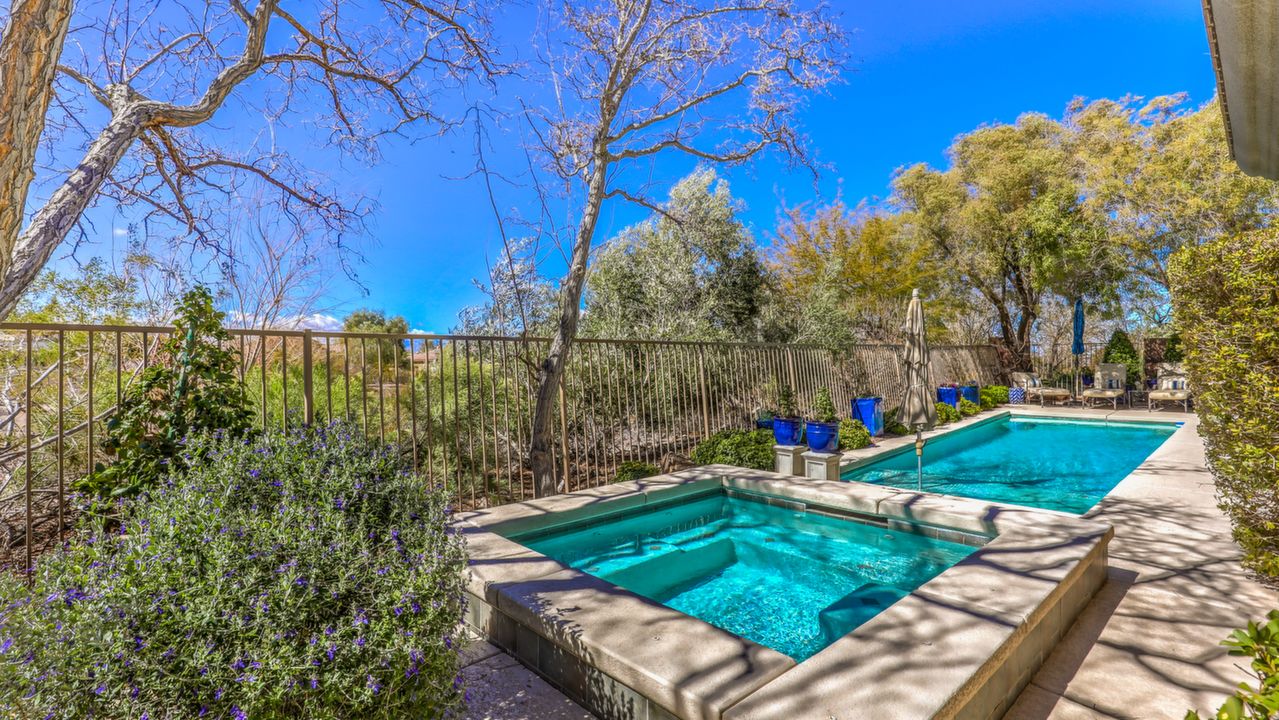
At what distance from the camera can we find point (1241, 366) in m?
2.52

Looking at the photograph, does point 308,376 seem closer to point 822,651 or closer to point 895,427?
point 822,651

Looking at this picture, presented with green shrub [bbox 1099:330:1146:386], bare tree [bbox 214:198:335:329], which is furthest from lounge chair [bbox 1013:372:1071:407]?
bare tree [bbox 214:198:335:329]

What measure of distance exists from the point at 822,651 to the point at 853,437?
6.30m

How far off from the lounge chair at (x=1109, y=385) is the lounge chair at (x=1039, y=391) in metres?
0.52

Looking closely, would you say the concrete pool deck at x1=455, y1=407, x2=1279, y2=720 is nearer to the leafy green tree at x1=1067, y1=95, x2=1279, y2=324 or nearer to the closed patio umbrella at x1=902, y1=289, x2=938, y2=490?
the closed patio umbrella at x1=902, y1=289, x2=938, y2=490

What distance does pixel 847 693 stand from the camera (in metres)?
1.58

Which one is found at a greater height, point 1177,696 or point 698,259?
point 698,259

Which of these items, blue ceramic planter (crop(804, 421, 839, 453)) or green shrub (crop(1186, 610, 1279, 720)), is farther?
blue ceramic planter (crop(804, 421, 839, 453))

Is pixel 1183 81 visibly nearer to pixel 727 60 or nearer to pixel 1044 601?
pixel 727 60

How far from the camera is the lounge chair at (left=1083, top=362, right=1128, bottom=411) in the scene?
452 inches

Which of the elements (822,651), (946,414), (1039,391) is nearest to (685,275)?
(946,414)

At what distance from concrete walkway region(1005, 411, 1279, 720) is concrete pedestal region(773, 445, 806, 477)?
8.03ft

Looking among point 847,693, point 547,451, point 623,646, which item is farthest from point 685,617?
point 547,451

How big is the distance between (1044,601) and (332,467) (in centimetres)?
297
